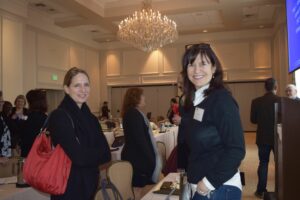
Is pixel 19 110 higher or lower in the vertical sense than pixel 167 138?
higher

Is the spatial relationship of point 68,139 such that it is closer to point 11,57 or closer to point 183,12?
point 11,57

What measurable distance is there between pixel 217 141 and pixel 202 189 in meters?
0.21

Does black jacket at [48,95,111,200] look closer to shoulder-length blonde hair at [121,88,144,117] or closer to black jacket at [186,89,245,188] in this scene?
black jacket at [186,89,245,188]

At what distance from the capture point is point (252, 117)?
461cm

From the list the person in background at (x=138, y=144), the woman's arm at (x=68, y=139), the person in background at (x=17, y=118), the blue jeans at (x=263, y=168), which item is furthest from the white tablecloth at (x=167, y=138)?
the woman's arm at (x=68, y=139)

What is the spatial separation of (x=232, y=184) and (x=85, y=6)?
7912mm

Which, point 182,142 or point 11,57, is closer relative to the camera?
point 182,142

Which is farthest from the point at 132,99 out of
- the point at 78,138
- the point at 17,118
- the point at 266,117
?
the point at 17,118

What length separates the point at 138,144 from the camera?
127 inches

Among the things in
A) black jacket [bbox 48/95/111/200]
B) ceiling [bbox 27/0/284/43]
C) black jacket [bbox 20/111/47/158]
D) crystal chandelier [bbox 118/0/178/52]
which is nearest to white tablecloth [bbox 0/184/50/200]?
black jacket [bbox 48/95/111/200]

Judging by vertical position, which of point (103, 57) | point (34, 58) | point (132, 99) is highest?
point (103, 57)

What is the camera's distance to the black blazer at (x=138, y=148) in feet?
10.4

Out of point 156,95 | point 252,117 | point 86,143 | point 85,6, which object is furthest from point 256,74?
point 86,143

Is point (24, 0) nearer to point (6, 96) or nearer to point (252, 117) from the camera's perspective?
point (6, 96)
